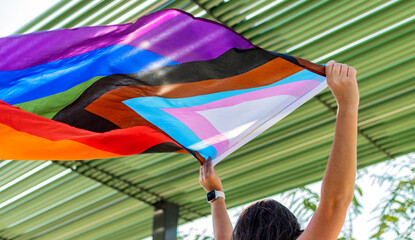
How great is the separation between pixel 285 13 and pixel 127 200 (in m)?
4.06

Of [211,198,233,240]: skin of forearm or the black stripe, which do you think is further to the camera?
the black stripe

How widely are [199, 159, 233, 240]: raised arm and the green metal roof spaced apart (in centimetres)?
234

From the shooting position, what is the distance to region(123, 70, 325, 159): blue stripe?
325 centimetres

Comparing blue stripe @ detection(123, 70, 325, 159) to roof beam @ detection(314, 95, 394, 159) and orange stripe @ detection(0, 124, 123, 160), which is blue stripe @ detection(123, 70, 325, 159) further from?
roof beam @ detection(314, 95, 394, 159)

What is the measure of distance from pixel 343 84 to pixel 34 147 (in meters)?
1.74

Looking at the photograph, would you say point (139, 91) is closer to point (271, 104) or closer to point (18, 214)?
point (271, 104)

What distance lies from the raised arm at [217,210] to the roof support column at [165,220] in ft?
16.6

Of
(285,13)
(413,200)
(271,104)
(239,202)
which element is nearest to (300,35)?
(285,13)

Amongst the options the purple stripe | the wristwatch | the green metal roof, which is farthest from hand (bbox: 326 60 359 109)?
the green metal roof

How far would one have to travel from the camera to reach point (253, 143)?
22.6 feet

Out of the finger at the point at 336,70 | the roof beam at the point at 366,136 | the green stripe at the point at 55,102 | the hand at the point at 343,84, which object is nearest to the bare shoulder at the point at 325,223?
the hand at the point at 343,84

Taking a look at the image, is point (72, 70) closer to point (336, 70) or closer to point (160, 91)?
point (160, 91)

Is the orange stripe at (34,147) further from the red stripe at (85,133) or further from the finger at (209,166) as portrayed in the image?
the finger at (209,166)

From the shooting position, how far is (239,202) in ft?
27.0
